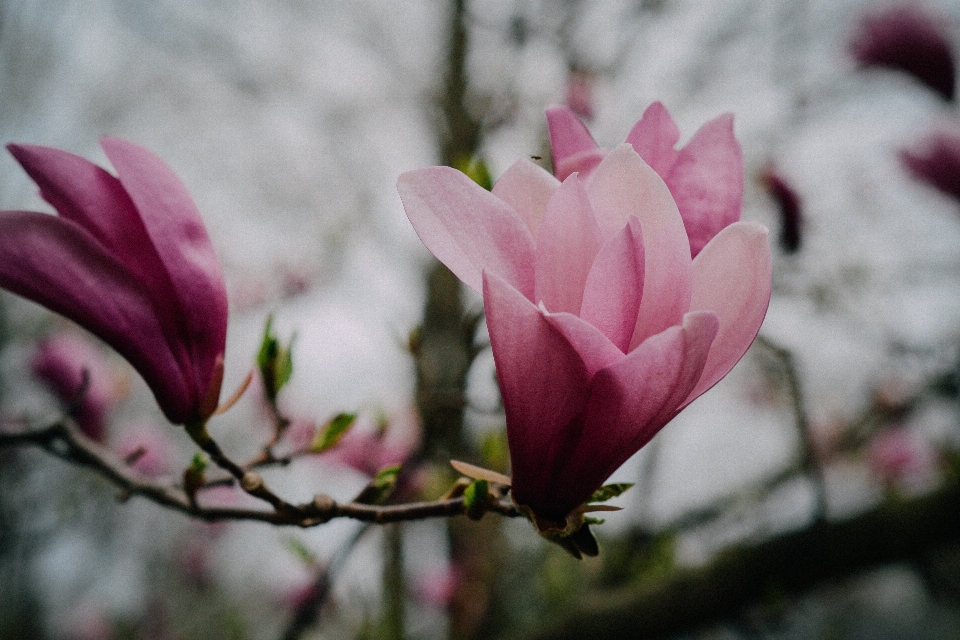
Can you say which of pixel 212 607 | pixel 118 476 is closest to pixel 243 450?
pixel 212 607

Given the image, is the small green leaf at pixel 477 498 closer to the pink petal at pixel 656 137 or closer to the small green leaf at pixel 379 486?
the small green leaf at pixel 379 486

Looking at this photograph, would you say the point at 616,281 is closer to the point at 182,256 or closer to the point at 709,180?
the point at 709,180

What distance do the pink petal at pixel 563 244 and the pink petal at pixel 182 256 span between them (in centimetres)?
24

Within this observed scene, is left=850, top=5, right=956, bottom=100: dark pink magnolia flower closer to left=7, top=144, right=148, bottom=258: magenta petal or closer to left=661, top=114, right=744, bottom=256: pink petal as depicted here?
left=661, top=114, right=744, bottom=256: pink petal

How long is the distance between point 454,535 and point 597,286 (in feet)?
6.60

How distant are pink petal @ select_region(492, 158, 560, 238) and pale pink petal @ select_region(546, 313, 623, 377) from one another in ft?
0.28

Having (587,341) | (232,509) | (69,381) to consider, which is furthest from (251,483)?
(69,381)

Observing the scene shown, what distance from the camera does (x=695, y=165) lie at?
1.35 feet

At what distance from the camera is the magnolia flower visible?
1.12ft

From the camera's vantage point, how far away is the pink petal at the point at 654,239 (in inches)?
14.1

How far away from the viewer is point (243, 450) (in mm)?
5695

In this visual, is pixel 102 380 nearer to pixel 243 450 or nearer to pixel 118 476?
pixel 118 476

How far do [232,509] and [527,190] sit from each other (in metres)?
0.34

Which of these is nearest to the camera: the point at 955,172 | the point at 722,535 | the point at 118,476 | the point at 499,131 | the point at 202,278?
the point at 202,278
